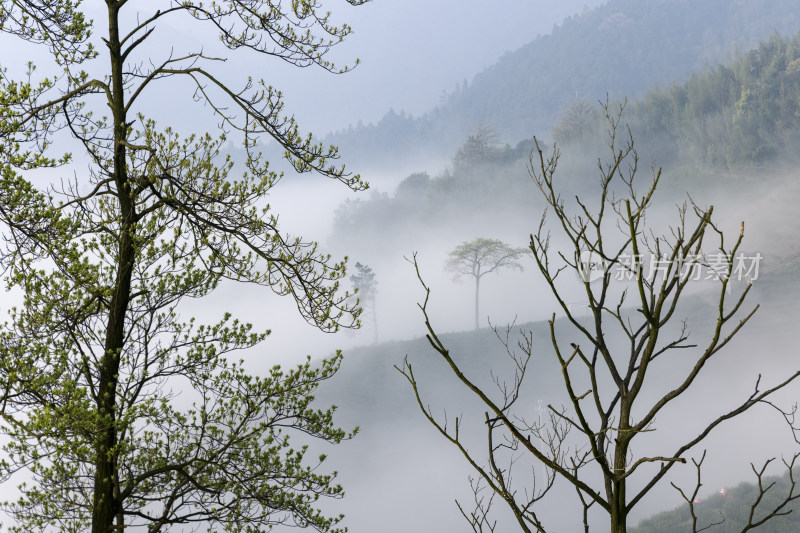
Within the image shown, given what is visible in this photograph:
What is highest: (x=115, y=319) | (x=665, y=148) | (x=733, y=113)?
(x=733, y=113)

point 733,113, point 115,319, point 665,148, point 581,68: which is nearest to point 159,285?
point 115,319

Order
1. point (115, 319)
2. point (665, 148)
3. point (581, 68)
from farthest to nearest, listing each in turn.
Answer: point (581, 68)
point (665, 148)
point (115, 319)

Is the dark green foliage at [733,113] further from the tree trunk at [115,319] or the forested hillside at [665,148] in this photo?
the tree trunk at [115,319]

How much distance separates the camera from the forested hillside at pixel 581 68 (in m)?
75.1

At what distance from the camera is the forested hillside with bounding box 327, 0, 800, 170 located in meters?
75.1

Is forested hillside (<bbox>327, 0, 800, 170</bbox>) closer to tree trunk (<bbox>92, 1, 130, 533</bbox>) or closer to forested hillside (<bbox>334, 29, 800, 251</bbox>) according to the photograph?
forested hillside (<bbox>334, 29, 800, 251</bbox>)

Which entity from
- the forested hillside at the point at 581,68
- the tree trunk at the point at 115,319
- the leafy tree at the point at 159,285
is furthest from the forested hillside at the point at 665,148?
the tree trunk at the point at 115,319

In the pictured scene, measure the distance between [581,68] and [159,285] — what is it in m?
83.7

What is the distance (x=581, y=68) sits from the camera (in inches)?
3120

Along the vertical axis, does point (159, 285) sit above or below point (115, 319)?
above

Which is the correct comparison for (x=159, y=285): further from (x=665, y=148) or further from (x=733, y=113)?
(x=665, y=148)

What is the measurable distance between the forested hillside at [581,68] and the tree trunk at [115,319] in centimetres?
7060

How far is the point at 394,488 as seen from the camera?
2391cm

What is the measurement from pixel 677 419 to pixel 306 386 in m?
24.5
